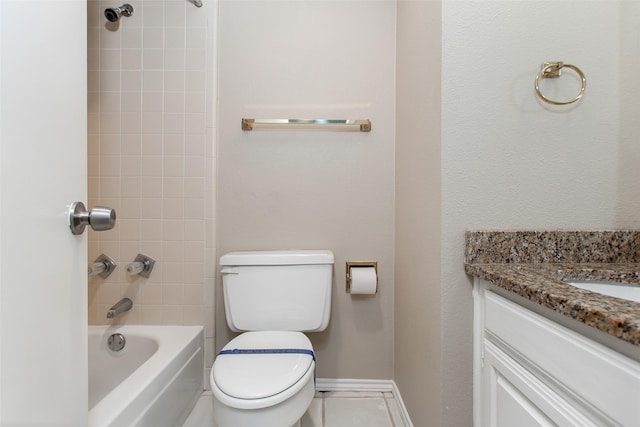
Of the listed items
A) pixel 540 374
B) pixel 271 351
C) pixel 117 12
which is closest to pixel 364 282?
pixel 271 351

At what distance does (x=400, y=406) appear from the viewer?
139cm

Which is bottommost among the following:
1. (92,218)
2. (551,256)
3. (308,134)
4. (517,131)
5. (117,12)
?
(551,256)

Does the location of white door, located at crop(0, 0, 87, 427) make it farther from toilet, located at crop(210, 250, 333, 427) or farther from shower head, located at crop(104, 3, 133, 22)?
shower head, located at crop(104, 3, 133, 22)

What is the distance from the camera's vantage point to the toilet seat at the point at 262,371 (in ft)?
2.99

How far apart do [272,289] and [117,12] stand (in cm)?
149

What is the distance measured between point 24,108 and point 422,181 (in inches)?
41.9

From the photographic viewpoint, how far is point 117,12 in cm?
144

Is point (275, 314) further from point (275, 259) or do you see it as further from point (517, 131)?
point (517, 131)

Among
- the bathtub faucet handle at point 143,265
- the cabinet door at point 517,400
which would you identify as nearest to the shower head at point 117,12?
the bathtub faucet handle at point 143,265

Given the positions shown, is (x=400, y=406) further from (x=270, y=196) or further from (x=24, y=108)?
(x=24, y=108)

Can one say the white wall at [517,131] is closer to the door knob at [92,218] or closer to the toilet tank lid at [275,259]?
the toilet tank lid at [275,259]

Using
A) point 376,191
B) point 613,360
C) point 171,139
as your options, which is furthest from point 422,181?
point 171,139

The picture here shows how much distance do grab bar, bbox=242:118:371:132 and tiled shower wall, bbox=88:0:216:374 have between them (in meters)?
0.21

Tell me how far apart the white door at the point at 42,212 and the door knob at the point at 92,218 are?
15 mm
